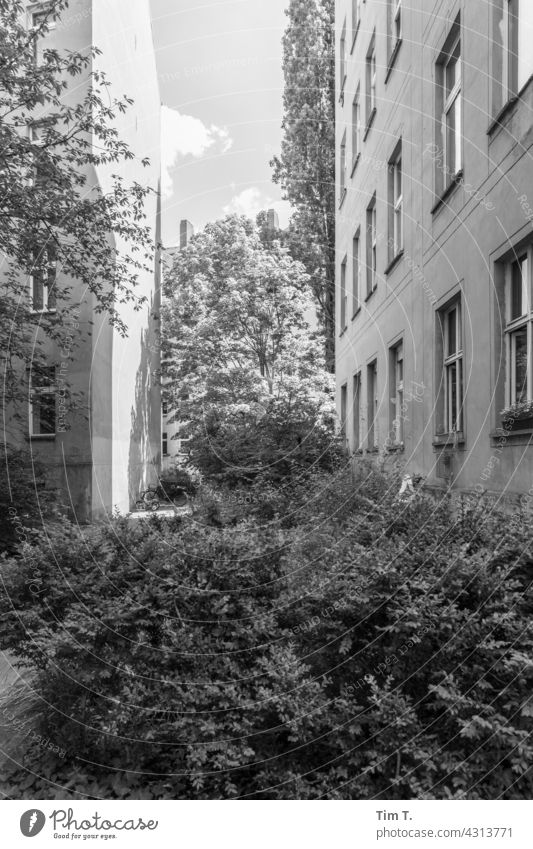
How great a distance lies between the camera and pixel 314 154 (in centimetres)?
2247

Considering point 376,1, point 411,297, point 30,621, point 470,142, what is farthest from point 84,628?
point 376,1

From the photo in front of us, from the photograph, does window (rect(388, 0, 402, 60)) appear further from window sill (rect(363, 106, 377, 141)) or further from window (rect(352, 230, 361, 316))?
window (rect(352, 230, 361, 316))

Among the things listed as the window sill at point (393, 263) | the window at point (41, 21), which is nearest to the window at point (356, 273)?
the window sill at point (393, 263)

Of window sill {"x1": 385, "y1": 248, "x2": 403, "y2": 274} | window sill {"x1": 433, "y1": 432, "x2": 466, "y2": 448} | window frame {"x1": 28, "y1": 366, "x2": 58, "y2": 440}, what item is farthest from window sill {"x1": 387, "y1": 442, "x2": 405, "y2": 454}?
window frame {"x1": 28, "y1": 366, "x2": 58, "y2": 440}

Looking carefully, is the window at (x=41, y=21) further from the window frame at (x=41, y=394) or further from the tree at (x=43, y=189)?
the window frame at (x=41, y=394)

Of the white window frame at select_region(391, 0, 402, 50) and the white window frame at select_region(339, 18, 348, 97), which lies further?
the white window frame at select_region(339, 18, 348, 97)

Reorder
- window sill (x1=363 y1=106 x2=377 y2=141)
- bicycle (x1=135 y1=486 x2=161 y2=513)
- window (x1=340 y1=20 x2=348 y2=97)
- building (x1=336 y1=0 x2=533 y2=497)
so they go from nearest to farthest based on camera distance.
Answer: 1. bicycle (x1=135 y1=486 x2=161 y2=513)
2. building (x1=336 y1=0 x2=533 y2=497)
3. window sill (x1=363 y1=106 x2=377 y2=141)
4. window (x1=340 y1=20 x2=348 y2=97)

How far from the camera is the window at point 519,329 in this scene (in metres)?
6.02

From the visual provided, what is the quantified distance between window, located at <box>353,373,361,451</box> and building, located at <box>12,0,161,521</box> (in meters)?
6.23

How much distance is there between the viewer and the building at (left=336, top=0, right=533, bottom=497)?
620 centimetres

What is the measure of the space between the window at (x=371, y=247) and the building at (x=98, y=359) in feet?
17.9

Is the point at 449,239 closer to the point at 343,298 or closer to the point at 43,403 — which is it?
the point at 43,403

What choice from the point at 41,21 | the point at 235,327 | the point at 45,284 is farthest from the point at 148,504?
the point at 235,327
